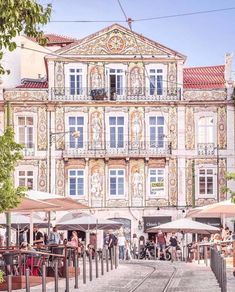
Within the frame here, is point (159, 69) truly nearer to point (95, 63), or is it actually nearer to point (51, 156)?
point (95, 63)

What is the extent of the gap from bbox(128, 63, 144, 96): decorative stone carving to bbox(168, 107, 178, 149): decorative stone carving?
1.98m

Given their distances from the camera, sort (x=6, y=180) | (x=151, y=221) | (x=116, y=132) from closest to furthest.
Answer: (x=6, y=180)
(x=151, y=221)
(x=116, y=132)

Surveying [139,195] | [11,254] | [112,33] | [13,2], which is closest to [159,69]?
[112,33]

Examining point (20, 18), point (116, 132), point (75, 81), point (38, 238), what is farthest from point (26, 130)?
point (20, 18)

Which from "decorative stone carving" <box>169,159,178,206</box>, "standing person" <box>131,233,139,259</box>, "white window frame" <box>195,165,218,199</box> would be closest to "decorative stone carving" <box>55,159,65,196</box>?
"standing person" <box>131,233,139,259</box>

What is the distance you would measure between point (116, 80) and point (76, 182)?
19.8 feet

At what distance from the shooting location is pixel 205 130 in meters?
56.7

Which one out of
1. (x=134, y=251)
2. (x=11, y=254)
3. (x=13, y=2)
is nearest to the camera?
(x=13, y=2)

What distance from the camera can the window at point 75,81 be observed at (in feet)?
185

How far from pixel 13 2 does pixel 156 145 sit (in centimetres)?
4534

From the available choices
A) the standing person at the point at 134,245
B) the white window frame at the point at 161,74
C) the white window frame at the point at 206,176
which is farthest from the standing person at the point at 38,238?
the white window frame at the point at 161,74

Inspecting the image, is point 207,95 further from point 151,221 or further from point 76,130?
point 151,221

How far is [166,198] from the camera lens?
55969mm

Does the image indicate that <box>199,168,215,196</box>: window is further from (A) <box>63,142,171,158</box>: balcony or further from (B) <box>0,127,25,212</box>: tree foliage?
(B) <box>0,127,25,212</box>: tree foliage
